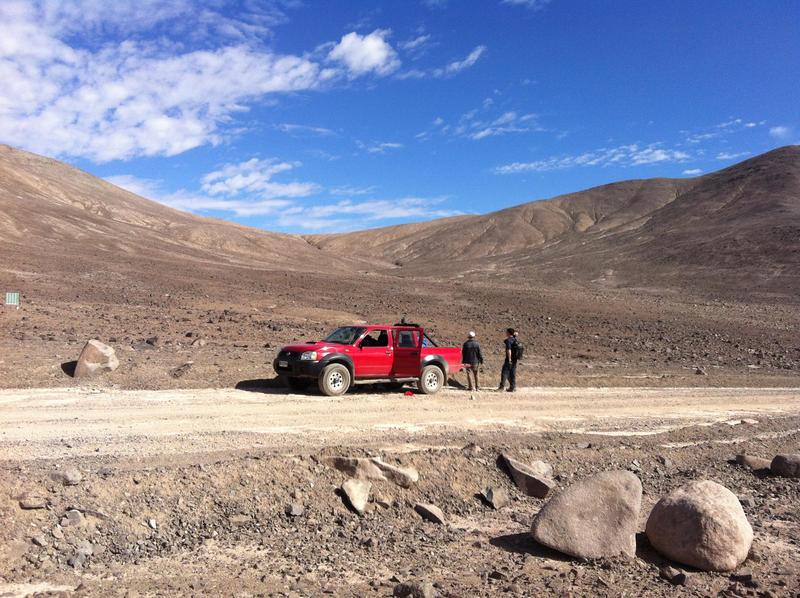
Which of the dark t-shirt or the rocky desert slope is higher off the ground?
the rocky desert slope

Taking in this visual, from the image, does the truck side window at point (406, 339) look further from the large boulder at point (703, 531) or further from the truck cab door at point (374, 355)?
the large boulder at point (703, 531)

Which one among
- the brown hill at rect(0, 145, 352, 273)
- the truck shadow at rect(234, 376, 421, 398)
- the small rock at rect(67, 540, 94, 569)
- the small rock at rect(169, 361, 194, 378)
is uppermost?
the brown hill at rect(0, 145, 352, 273)

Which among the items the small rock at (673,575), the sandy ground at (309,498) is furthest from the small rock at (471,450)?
the small rock at (673,575)

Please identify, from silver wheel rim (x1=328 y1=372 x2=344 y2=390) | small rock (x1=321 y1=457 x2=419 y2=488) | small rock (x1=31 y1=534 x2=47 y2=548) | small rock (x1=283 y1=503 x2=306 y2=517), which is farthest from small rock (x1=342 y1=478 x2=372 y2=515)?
silver wheel rim (x1=328 y1=372 x2=344 y2=390)

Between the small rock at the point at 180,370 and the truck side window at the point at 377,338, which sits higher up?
the truck side window at the point at 377,338

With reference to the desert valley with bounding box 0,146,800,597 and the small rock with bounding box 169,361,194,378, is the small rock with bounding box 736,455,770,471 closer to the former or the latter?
the desert valley with bounding box 0,146,800,597

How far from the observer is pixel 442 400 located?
1412 cm

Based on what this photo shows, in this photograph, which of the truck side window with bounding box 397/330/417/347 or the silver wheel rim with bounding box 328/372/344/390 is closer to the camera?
the silver wheel rim with bounding box 328/372/344/390

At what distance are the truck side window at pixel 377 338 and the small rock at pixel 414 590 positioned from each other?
939 cm

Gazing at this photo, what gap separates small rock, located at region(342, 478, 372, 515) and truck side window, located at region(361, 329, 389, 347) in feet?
23.5

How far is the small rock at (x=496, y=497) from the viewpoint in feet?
26.7

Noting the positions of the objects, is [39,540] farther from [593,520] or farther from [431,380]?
[431,380]

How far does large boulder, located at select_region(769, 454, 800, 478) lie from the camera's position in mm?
9961

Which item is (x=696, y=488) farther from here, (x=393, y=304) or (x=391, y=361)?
(x=393, y=304)
